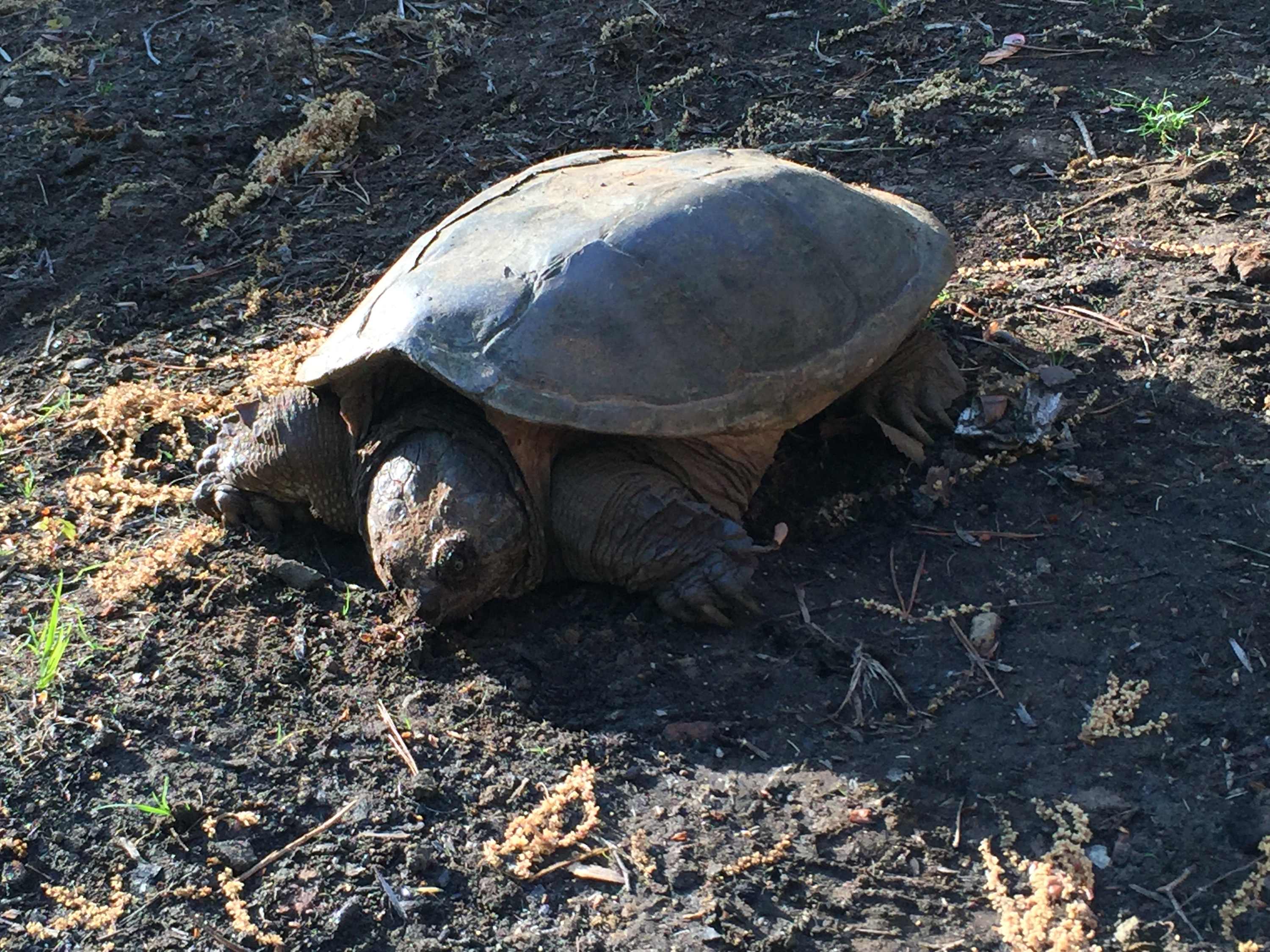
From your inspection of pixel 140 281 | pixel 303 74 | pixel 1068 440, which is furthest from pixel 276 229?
pixel 1068 440

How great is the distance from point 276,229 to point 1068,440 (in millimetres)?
3635

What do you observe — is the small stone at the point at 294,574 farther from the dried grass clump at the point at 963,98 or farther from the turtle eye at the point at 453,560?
the dried grass clump at the point at 963,98

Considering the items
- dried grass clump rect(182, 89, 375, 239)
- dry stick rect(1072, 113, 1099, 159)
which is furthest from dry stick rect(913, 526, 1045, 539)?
dried grass clump rect(182, 89, 375, 239)

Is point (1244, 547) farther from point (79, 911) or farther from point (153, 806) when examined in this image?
point (79, 911)

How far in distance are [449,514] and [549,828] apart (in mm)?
937

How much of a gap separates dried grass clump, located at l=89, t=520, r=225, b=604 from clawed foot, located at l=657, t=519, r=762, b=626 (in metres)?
1.47

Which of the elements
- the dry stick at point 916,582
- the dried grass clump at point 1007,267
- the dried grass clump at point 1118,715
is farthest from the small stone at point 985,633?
the dried grass clump at point 1007,267

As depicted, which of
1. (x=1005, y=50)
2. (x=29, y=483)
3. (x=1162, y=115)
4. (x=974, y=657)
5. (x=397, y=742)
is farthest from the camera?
(x=1005, y=50)

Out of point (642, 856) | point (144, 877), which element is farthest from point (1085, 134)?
point (144, 877)

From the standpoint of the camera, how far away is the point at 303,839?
2.79 metres

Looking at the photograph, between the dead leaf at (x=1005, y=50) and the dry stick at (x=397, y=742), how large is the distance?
4566 mm

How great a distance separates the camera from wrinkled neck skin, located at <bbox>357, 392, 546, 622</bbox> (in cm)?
326

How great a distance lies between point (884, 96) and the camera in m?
5.88

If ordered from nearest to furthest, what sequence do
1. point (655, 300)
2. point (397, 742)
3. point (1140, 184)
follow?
point (397, 742) → point (655, 300) → point (1140, 184)
